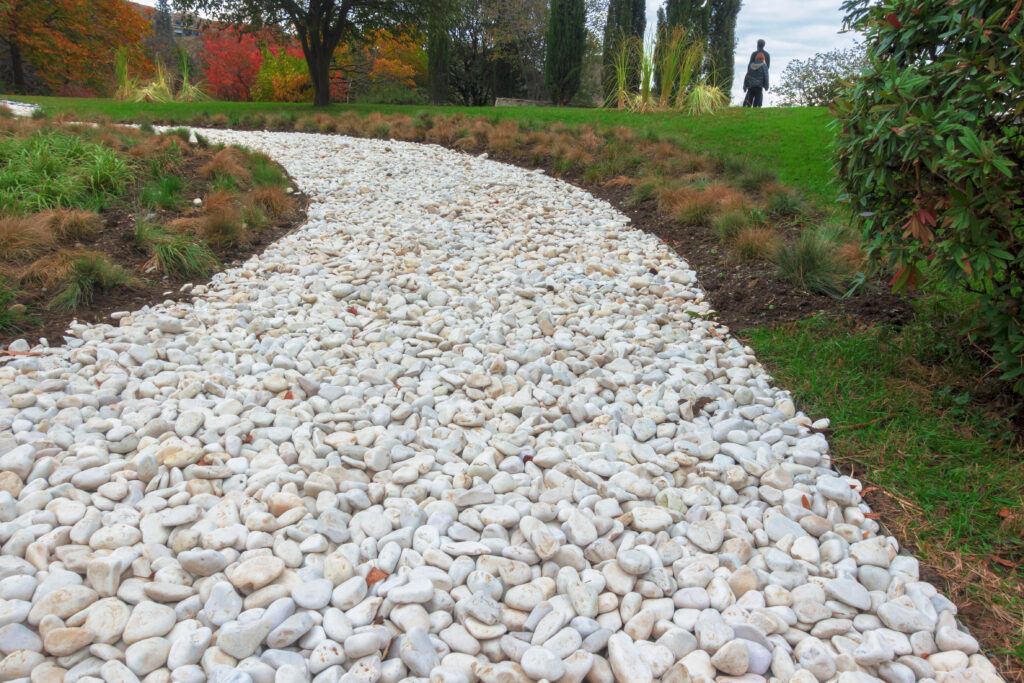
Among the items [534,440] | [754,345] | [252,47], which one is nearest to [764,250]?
[754,345]

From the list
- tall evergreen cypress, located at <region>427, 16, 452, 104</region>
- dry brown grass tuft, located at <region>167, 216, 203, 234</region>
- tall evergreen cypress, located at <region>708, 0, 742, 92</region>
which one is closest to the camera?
dry brown grass tuft, located at <region>167, 216, 203, 234</region>

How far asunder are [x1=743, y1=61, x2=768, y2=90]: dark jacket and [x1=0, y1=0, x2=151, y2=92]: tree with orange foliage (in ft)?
56.3

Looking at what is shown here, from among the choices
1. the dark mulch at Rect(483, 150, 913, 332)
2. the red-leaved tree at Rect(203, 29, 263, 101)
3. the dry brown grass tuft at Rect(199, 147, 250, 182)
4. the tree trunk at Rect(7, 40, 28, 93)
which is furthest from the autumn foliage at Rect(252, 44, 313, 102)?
the dark mulch at Rect(483, 150, 913, 332)

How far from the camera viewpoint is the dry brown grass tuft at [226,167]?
5.30 meters

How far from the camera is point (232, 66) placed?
1859 cm

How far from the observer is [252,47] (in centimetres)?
1872

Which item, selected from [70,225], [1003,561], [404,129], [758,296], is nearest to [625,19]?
[404,129]

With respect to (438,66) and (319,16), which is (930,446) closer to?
(319,16)

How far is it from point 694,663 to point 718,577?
0.30m

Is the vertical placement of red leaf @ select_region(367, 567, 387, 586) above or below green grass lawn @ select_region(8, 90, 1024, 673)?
below

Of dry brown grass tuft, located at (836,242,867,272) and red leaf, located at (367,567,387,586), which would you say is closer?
red leaf, located at (367,567,387,586)

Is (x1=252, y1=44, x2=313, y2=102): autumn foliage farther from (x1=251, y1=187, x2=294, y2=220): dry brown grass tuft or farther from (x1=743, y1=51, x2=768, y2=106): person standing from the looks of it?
(x1=251, y1=187, x2=294, y2=220): dry brown grass tuft

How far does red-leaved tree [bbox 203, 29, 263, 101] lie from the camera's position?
60.5ft

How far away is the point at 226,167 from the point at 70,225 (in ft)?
6.35
